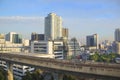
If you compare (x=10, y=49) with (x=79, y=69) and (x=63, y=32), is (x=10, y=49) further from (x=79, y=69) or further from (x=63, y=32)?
(x=79, y=69)

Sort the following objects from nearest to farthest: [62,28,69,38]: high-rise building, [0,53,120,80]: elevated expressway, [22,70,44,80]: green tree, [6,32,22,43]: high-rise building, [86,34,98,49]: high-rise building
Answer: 1. [0,53,120,80]: elevated expressway
2. [22,70,44,80]: green tree
3. [62,28,69,38]: high-rise building
4. [6,32,22,43]: high-rise building
5. [86,34,98,49]: high-rise building

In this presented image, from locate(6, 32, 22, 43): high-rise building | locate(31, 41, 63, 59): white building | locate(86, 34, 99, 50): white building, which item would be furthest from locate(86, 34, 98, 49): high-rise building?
locate(31, 41, 63, 59): white building

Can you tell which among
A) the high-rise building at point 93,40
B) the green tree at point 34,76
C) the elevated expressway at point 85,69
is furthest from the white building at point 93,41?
the elevated expressway at point 85,69

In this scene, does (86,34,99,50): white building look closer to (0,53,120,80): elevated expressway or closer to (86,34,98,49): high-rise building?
(86,34,98,49): high-rise building

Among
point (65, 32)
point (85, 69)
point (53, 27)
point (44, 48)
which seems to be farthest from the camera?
point (65, 32)

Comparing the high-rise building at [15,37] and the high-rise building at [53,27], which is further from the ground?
the high-rise building at [53,27]

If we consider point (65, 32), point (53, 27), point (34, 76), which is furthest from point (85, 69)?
point (65, 32)

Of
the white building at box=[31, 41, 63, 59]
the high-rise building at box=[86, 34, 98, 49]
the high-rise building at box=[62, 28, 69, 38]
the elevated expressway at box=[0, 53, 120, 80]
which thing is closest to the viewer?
the elevated expressway at box=[0, 53, 120, 80]

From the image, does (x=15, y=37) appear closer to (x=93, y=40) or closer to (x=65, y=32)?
(x=65, y=32)

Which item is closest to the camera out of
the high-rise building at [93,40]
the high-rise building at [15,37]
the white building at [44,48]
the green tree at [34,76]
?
the green tree at [34,76]

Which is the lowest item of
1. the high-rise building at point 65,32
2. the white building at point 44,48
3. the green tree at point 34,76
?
the green tree at point 34,76

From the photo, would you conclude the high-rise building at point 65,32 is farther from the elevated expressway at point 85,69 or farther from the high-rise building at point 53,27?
the elevated expressway at point 85,69

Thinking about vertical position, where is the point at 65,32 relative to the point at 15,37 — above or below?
above

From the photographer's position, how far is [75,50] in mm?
114188
